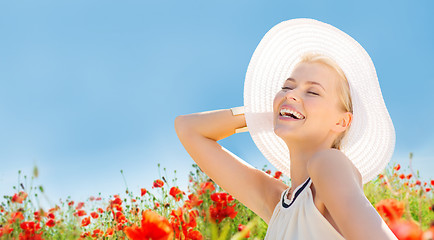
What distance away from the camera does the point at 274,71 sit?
7.84 ft

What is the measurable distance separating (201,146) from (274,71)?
0.59 meters

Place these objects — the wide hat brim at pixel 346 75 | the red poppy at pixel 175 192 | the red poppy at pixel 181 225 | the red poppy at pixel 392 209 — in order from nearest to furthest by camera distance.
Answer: the red poppy at pixel 392 209 → the wide hat brim at pixel 346 75 → the red poppy at pixel 181 225 → the red poppy at pixel 175 192

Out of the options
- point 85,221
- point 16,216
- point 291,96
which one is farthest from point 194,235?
point 16,216

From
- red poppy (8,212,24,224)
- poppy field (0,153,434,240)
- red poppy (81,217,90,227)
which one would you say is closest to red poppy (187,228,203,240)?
poppy field (0,153,434,240)

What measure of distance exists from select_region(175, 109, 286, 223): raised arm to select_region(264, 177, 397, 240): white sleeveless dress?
1.06 feet

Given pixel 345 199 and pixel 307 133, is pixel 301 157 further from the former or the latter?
pixel 345 199

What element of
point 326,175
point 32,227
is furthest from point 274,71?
point 32,227

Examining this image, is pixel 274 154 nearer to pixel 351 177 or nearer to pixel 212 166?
pixel 212 166

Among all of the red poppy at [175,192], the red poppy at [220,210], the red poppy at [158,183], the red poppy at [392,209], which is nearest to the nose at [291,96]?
the red poppy at [392,209]

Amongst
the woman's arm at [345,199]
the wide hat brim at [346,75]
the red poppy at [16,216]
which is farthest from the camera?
the red poppy at [16,216]

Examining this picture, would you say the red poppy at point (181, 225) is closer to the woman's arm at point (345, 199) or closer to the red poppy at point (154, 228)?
the red poppy at point (154, 228)

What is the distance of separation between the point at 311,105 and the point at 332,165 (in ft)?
1.20

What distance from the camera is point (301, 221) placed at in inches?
64.4

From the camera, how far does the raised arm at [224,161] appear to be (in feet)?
7.32
